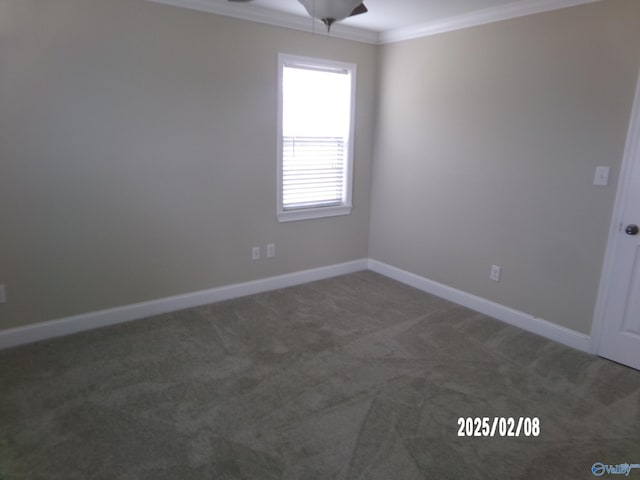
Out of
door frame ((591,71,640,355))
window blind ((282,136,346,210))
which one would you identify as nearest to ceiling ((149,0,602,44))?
door frame ((591,71,640,355))

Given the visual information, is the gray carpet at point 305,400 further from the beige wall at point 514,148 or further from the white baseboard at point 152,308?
the beige wall at point 514,148

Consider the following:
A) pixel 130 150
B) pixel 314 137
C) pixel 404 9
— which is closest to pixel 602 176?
pixel 404 9

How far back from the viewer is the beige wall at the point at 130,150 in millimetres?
2898

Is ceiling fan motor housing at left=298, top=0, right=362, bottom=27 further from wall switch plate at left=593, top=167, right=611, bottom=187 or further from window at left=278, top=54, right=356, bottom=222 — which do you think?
wall switch plate at left=593, top=167, right=611, bottom=187

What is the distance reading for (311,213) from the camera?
439 centimetres

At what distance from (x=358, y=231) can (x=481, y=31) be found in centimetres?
224

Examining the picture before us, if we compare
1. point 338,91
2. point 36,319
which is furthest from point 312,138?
point 36,319

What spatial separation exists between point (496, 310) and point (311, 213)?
193 cm

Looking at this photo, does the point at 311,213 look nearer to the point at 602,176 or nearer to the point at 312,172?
the point at 312,172

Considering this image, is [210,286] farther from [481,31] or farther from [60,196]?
[481,31]

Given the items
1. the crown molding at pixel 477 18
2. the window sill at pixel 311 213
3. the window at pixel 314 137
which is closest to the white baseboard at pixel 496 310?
the window sill at pixel 311 213

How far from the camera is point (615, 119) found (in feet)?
9.41

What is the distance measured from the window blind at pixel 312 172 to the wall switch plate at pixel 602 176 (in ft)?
7.57

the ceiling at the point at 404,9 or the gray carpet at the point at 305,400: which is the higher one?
the ceiling at the point at 404,9
